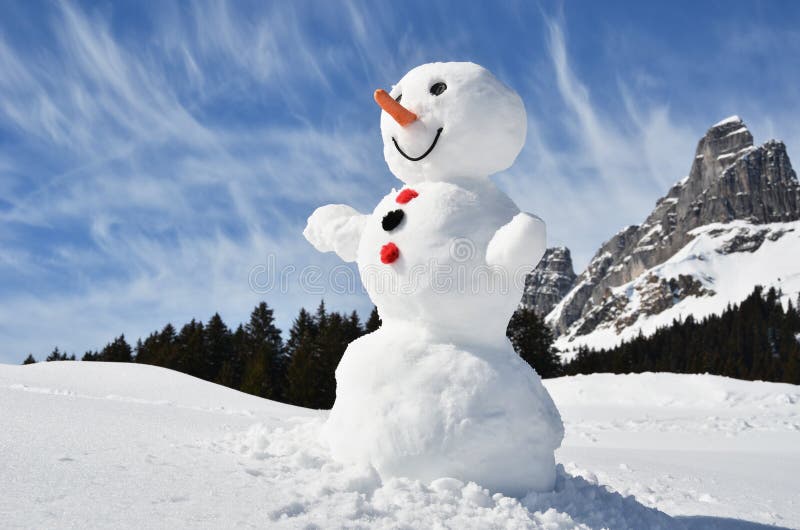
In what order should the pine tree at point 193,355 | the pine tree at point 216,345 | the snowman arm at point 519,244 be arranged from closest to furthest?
the snowman arm at point 519,244 < the pine tree at point 193,355 < the pine tree at point 216,345

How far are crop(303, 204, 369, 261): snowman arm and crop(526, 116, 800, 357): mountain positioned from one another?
112m

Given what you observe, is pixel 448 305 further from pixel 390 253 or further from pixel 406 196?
pixel 406 196

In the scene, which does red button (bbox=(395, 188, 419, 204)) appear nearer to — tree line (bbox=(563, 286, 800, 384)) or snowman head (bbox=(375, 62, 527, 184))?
snowman head (bbox=(375, 62, 527, 184))

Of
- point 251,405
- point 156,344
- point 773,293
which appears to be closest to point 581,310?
point 773,293

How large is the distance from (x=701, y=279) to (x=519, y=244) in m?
136

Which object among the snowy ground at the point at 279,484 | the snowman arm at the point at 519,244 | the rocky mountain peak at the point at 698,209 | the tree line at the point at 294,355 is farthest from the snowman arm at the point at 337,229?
the rocky mountain peak at the point at 698,209

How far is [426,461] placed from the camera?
3.81 metres

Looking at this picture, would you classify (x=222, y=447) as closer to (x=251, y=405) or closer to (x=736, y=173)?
(x=251, y=405)

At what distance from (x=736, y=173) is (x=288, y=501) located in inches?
6749

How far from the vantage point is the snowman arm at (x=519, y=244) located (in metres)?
4.00

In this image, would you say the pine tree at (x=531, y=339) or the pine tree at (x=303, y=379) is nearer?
the pine tree at (x=303, y=379)

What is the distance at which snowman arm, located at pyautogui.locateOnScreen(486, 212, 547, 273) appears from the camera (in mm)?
4004

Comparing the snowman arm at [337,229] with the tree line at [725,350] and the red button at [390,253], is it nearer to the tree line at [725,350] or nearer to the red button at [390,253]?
the red button at [390,253]

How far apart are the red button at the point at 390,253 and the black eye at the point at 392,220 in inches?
5.7
